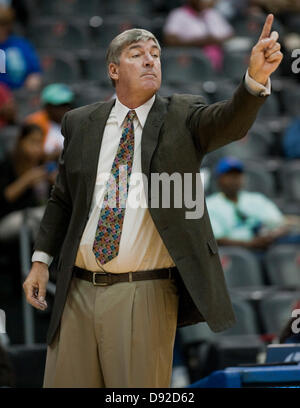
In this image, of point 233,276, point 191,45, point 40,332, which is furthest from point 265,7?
point 40,332

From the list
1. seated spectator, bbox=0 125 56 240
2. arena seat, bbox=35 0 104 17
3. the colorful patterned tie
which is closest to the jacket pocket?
the colorful patterned tie

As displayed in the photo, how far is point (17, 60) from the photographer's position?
27.7 ft

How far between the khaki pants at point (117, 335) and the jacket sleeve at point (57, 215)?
0.66 ft

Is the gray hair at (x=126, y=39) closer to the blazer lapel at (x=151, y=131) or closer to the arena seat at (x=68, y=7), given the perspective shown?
the blazer lapel at (x=151, y=131)

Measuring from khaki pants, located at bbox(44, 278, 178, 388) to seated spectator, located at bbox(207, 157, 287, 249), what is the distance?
348cm

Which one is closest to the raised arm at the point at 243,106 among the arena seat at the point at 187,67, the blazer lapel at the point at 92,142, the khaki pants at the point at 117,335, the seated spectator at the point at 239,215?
the blazer lapel at the point at 92,142

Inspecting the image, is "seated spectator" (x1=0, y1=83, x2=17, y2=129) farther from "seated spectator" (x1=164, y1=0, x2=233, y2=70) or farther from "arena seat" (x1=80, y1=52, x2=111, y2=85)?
"seated spectator" (x1=164, y1=0, x2=233, y2=70)

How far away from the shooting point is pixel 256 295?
21.1ft

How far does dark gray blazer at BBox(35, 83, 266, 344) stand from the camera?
343cm

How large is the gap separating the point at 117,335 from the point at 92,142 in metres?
0.67

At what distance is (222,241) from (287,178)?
1.10m

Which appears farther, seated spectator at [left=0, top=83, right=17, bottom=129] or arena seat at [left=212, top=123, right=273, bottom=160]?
arena seat at [left=212, top=123, right=273, bottom=160]

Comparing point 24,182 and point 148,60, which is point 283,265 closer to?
point 24,182
